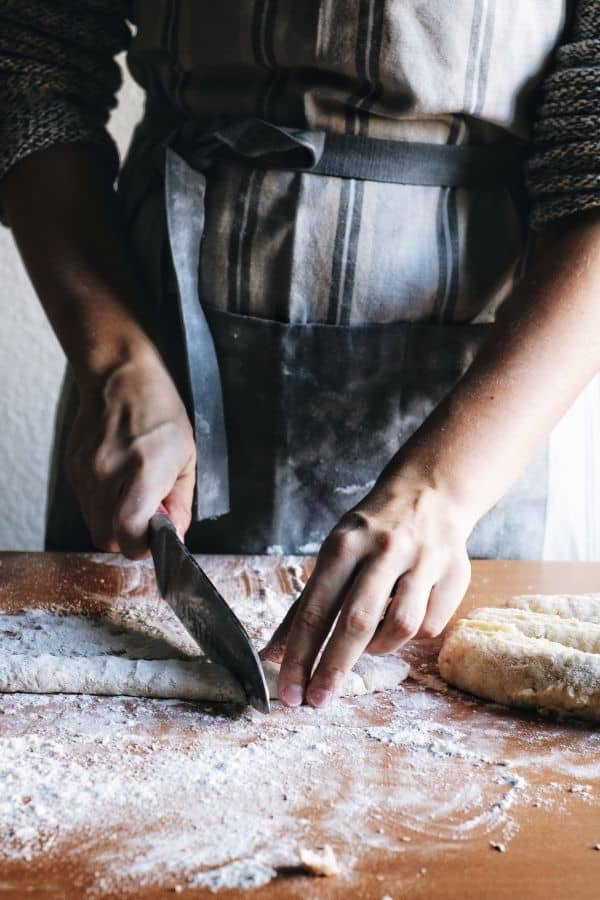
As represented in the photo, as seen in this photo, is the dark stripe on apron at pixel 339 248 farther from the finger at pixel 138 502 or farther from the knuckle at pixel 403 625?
the knuckle at pixel 403 625

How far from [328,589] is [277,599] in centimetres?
34

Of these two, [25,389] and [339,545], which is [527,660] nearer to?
[339,545]

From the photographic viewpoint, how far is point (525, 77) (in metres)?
1.24

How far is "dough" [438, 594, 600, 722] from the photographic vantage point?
3.11 ft

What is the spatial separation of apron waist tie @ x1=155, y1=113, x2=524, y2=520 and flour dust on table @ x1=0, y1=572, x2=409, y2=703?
0.19 meters

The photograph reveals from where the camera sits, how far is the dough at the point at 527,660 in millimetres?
949

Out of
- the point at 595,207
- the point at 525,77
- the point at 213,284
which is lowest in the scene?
the point at 213,284

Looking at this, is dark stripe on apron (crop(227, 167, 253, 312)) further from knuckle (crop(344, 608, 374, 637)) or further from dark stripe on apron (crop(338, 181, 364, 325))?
knuckle (crop(344, 608, 374, 637))

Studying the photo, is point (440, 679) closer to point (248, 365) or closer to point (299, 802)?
point (299, 802)

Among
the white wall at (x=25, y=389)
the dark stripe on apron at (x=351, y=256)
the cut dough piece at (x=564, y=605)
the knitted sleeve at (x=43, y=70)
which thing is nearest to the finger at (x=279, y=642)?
the cut dough piece at (x=564, y=605)

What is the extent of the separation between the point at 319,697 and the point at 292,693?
0.08 feet

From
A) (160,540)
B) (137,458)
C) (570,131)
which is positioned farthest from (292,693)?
(570,131)

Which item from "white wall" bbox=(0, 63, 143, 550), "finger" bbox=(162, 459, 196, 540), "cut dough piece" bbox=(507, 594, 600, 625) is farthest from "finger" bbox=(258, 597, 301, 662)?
"white wall" bbox=(0, 63, 143, 550)

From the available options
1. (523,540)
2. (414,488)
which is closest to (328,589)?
(414,488)
